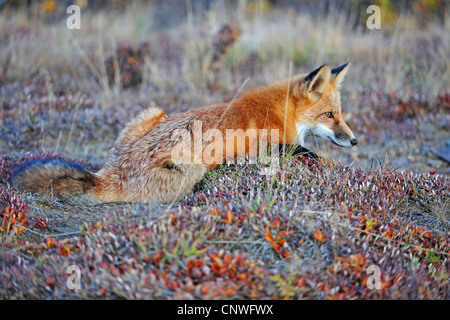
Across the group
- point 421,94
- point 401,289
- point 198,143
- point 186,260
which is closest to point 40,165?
point 198,143

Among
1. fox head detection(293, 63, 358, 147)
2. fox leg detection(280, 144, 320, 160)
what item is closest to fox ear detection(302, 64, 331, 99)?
fox head detection(293, 63, 358, 147)

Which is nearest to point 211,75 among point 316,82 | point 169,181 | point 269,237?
point 316,82

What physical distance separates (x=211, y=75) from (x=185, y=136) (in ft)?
19.9

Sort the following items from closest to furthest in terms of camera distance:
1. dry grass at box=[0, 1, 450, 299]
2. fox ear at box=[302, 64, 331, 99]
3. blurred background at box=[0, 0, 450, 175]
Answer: dry grass at box=[0, 1, 450, 299] < fox ear at box=[302, 64, 331, 99] < blurred background at box=[0, 0, 450, 175]

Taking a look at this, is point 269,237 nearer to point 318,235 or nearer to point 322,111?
point 318,235

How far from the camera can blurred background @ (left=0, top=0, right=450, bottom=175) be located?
320 inches

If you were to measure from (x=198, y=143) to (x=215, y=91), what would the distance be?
18.9 ft

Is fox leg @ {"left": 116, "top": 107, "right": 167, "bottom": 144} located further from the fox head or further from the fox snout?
the fox snout

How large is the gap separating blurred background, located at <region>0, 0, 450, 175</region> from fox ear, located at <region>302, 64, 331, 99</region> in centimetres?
135

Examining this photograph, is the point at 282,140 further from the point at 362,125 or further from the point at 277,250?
the point at 362,125

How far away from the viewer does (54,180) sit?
15.7ft

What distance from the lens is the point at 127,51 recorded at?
10.9m

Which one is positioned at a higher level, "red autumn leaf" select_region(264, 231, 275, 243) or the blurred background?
the blurred background

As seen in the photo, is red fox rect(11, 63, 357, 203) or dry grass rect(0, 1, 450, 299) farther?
red fox rect(11, 63, 357, 203)
